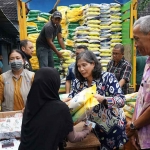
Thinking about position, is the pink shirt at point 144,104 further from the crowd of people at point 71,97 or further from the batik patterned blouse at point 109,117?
the batik patterned blouse at point 109,117

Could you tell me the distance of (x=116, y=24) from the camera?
5578 mm

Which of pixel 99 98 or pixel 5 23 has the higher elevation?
pixel 5 23

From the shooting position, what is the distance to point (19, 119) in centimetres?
239

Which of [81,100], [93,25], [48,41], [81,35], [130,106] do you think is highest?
[93,25]

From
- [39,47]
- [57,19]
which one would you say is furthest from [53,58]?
[57,19]

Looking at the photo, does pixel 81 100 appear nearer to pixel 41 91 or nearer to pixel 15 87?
pixel 41 91

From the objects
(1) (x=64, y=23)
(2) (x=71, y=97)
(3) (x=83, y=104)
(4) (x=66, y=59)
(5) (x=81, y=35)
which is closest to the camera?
(3) (x=83, y=104)

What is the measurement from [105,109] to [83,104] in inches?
12.2

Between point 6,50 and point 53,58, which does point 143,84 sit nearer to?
point 53,58

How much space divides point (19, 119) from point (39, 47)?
277 centimetres

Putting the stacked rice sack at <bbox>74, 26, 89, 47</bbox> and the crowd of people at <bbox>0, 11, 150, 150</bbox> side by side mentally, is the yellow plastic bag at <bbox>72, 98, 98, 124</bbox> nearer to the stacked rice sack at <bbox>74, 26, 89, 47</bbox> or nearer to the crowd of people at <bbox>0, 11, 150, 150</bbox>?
the crowd of people at <bbox>0, 11, 150, 150</bbox>

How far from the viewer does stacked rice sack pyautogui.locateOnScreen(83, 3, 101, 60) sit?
5.50 m

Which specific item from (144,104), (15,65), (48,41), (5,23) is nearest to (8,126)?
(15,65)

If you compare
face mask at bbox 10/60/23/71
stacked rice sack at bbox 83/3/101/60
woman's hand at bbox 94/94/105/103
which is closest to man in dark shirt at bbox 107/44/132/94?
stacked rice sack at bbox 83/3/101/60
